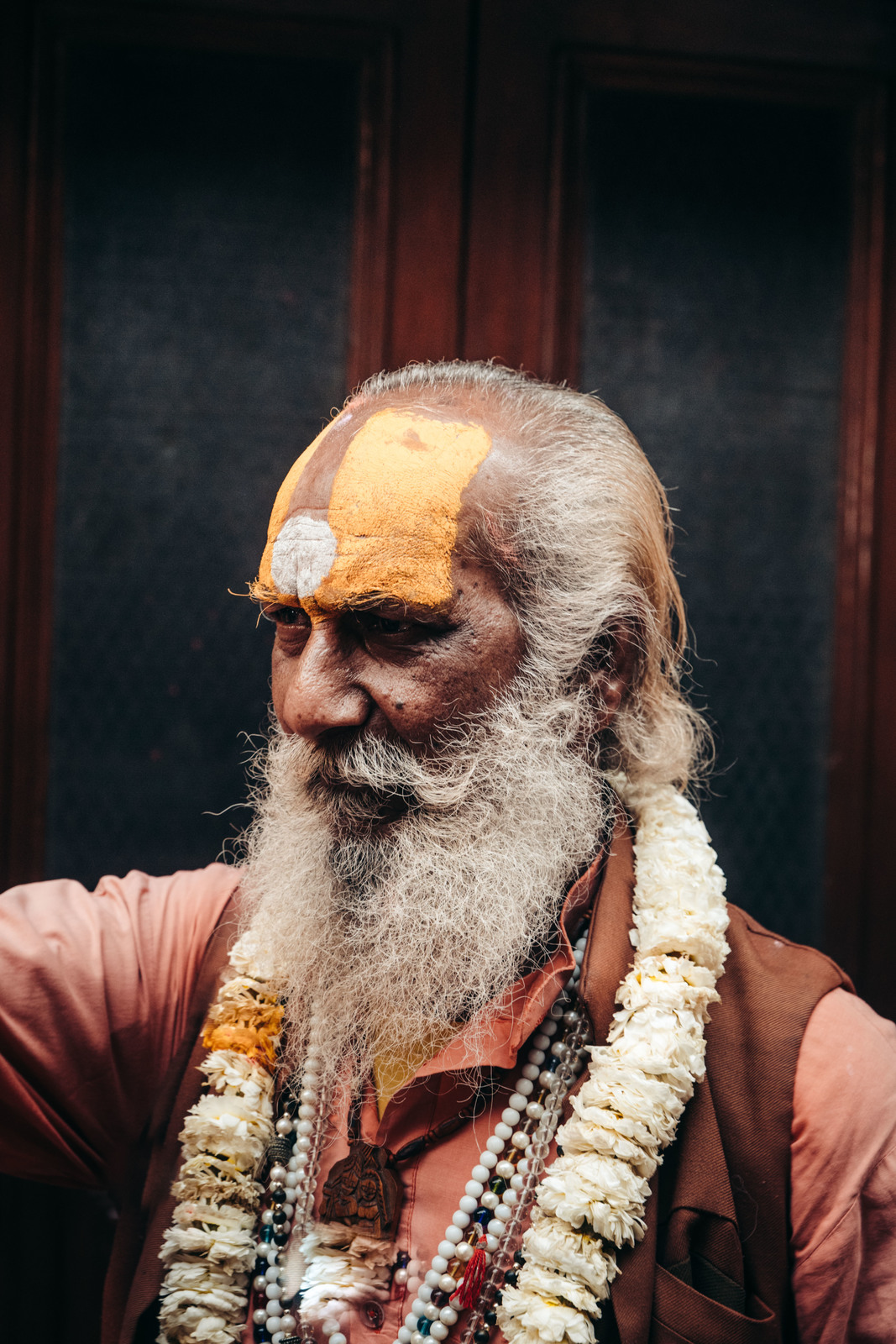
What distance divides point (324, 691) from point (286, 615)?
17 centimetres

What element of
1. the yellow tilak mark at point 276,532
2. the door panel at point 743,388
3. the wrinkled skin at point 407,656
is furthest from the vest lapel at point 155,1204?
the door panel at point 743,388

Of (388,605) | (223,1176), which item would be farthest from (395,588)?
(223,1176)

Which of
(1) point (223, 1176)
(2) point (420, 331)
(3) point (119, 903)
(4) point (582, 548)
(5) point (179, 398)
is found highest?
(2) point (420, 331)

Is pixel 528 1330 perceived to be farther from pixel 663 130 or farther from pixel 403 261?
pixel 663 130

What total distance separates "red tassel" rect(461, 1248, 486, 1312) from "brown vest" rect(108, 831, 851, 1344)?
0.16 metres

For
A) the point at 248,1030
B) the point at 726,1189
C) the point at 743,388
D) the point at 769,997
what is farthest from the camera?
the point at 743,388

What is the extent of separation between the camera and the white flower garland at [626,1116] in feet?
3.67

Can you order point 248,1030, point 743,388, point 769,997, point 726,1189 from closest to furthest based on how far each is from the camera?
point 726,1189
point 769,997
point 248,1030
point 743,388

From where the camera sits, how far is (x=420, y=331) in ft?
6.70

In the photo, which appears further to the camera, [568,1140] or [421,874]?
[421,874]

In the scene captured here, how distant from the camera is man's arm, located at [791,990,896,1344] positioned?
117cm

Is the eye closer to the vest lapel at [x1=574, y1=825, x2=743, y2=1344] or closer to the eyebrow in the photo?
the eyebrow

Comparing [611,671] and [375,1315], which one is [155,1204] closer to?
[375,1315]

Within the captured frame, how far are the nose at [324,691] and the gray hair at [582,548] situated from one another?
0.25 m
